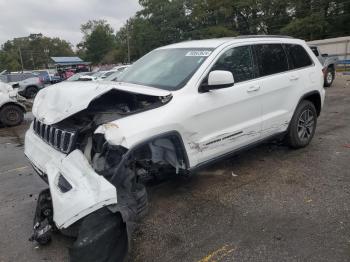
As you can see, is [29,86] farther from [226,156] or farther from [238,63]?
[226,156]

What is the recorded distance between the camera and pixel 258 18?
1972 inches

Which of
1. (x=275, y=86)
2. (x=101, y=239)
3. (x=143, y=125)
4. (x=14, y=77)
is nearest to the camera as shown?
(x=101, y=239)

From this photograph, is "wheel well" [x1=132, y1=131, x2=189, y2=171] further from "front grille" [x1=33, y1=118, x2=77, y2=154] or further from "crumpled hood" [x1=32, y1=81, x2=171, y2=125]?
"front grille" [x1=33, y1=118, x2=77, y2=154]

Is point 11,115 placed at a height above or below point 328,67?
below

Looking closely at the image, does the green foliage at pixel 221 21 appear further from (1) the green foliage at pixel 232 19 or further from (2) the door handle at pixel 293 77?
(2) the door handle at pixel 293 77

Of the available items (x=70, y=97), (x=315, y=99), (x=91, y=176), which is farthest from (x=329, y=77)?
(x=91, y=176)

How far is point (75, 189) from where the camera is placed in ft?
9.43

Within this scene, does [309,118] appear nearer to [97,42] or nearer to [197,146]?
[197,146]

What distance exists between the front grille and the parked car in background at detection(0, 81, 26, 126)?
26.4 ft

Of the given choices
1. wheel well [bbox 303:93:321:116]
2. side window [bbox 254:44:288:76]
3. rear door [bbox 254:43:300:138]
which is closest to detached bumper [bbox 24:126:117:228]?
rear door [bbox 254:43:300:138]

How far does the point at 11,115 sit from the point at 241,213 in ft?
31.9

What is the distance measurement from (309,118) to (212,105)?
245 centimetres

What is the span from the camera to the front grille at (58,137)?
341 cm

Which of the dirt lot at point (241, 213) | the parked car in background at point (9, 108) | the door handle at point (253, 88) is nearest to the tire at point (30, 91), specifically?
the parked car in background at point (9, 108)
